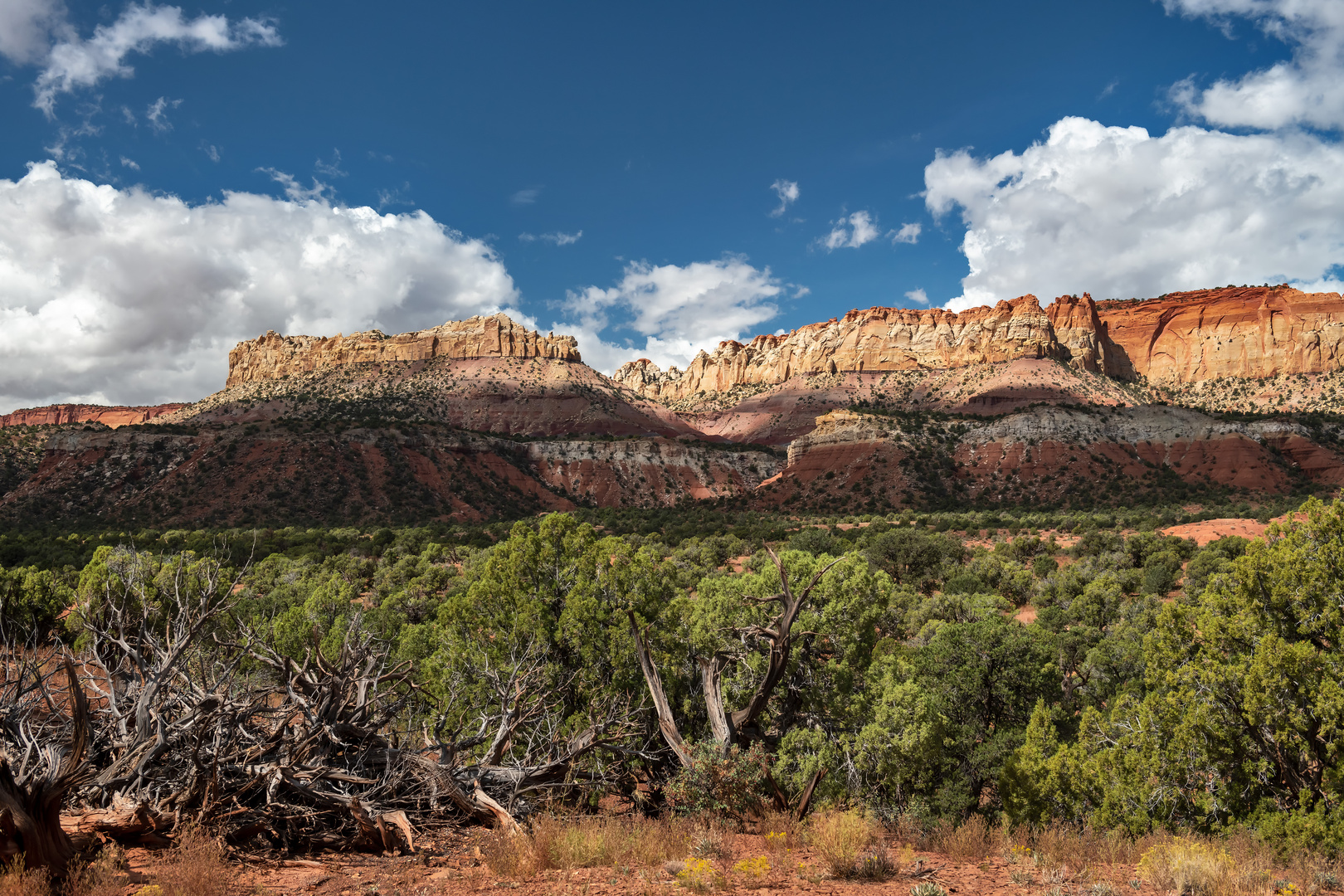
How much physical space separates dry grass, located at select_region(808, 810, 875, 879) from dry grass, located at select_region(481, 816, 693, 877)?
3.42 ft

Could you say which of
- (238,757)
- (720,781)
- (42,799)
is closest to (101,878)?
(42,799)

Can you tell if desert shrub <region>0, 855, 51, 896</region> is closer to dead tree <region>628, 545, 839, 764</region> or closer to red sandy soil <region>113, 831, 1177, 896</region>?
red sandy soil <region>113, 831, 1177, 896</region>

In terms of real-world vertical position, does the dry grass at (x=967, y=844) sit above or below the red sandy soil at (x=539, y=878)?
below

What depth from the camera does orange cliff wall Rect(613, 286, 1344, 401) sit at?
390 feet

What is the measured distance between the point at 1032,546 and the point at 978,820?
3337 centimetres

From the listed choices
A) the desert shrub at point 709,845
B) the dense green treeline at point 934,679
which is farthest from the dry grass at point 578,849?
the dense green treeline at point 934,679

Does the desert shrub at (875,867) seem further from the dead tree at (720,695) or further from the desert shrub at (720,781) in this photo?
the dead tree at (720,695)

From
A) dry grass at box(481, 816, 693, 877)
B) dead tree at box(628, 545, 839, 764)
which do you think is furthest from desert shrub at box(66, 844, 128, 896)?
dead tree at box(628, 545, 839, 764)

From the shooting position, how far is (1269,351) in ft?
397

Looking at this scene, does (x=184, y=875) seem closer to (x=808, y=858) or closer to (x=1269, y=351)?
(x=808, y=858)

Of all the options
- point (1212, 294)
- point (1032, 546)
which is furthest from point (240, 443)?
point (1212, 294)

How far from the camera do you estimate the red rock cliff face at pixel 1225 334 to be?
117500mm

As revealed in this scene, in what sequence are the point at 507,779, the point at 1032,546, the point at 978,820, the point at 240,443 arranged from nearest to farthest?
the point at 507,779 < the point at 978,820 < the point at 1032,546 < the point at 240,443

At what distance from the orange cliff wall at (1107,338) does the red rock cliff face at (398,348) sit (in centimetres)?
5091
